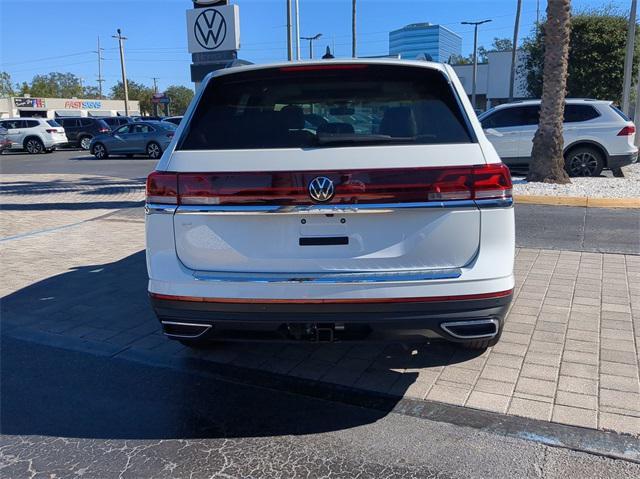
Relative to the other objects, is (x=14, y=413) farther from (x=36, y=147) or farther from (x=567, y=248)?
(x=36, y=147)

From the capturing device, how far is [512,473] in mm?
2820

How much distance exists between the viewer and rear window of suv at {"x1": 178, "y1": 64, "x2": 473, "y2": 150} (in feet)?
10.5

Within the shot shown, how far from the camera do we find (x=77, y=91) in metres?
125

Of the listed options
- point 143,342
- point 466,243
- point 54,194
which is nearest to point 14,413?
point 143,342

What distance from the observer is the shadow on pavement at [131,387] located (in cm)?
336

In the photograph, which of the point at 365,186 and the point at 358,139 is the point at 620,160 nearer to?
the point at 358,139

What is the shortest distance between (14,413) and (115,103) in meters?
97.2

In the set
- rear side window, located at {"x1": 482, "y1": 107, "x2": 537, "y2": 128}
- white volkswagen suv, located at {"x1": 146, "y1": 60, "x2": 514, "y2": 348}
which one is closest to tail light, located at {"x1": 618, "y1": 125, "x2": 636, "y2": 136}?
rear side window, located at {"x1": 482, "y1": 107, "x2": 537, "y2": 128}

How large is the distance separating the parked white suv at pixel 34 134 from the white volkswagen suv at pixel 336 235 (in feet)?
99.1

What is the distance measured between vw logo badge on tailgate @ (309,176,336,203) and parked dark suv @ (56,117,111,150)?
32372 millimetres

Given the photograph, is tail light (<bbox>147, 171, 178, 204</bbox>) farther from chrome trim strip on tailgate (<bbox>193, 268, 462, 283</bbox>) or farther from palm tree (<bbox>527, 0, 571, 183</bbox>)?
palm tree (<bbox>527, 0, 571, 183</bbox>)

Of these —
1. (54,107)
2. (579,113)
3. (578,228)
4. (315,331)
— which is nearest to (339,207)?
(315,331)

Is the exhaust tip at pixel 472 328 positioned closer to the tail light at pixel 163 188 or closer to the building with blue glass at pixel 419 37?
the tail light at pixel 163 188

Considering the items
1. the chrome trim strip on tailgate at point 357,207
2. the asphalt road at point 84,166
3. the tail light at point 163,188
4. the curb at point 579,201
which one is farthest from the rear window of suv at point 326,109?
the asphalt road at point 84,166
